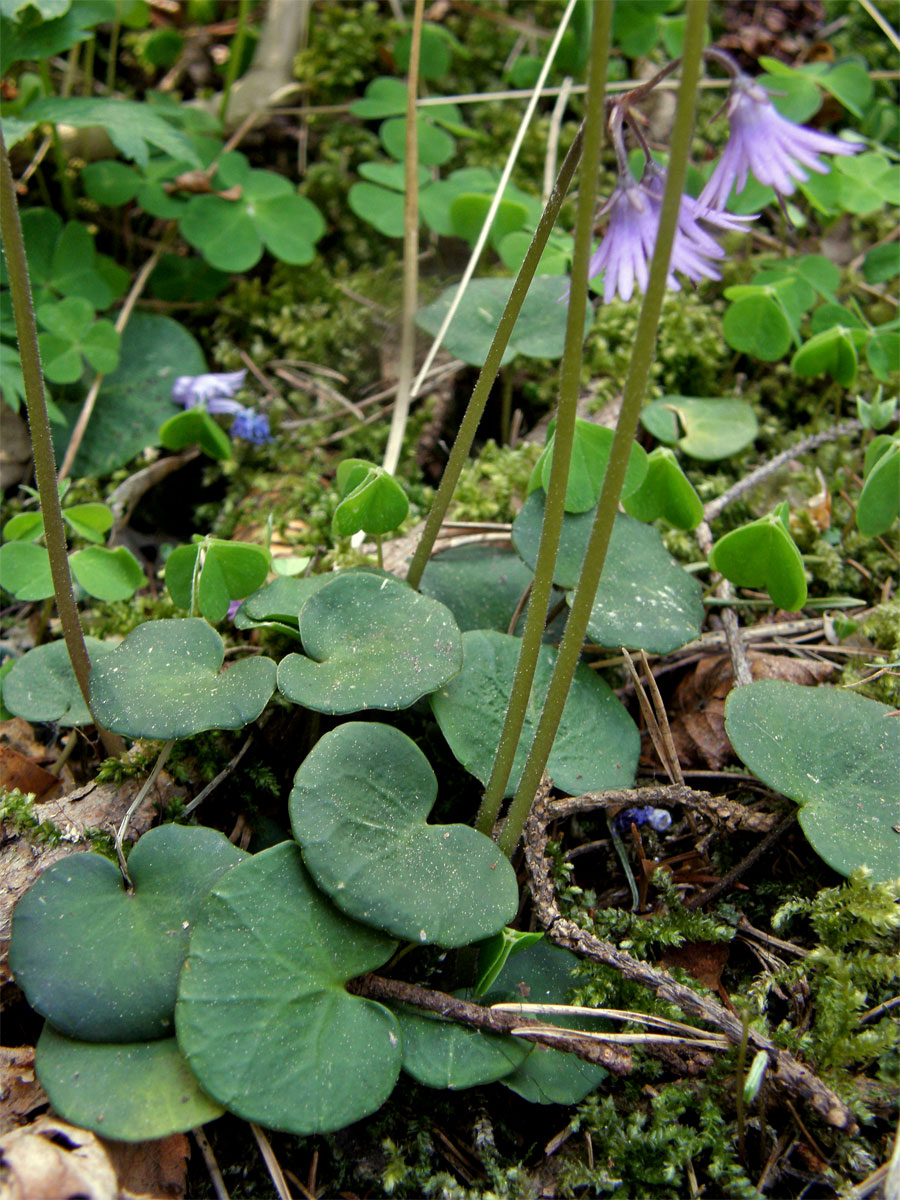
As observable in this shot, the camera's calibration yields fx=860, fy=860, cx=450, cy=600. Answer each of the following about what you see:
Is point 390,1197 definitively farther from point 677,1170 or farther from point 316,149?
point 316,149

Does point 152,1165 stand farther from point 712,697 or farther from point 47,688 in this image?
point 712,697

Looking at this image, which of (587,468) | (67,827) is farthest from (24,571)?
(587,468)

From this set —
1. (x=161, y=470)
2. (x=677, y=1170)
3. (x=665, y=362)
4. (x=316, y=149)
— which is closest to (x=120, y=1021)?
(x=677, y=1170)

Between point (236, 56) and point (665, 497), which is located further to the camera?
point (236, 56)

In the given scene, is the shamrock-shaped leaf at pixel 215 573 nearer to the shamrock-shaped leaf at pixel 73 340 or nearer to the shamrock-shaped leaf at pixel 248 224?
the shamrock-shaped leaf at pixel 73 340

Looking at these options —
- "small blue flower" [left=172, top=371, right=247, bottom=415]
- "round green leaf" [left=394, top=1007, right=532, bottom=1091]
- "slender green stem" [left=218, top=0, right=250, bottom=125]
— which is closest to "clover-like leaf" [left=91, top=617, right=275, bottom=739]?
"round green leaf" [left=394, top=1007, right=532, bottom=1091]

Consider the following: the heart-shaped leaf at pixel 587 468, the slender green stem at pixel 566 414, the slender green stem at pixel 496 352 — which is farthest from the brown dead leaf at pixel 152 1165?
the heart-shaped leaf at pixel 587 468
